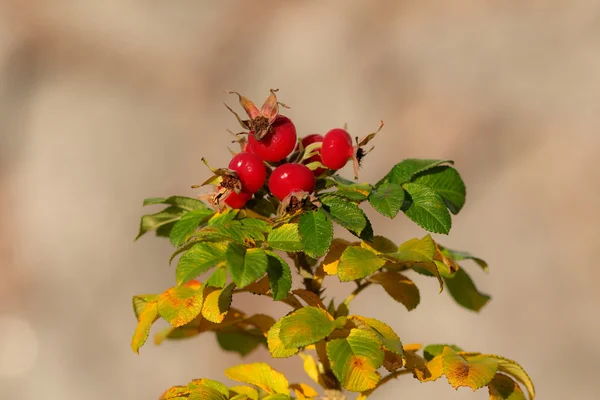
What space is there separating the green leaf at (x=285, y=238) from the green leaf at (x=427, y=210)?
19cm

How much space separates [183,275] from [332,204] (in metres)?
0.25

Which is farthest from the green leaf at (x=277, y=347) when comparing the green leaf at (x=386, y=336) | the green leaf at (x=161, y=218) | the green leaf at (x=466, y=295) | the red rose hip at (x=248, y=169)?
the green leaf at (x=466, y=295)

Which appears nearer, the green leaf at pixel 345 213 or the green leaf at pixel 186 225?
the green leaf at pixel 345 213

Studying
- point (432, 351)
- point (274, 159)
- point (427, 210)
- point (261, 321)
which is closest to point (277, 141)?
point (274, 159)

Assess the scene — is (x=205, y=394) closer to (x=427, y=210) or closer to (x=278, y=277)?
(x=278, y=277)

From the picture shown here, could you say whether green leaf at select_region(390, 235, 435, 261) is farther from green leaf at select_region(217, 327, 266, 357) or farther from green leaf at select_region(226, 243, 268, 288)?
green leaf at select_region(217, 327, 266, 357)

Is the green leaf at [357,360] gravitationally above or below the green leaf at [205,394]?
above

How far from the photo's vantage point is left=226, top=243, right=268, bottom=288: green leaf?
0.85 m

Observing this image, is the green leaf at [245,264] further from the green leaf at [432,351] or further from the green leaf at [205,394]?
the green leaf at [432,351]

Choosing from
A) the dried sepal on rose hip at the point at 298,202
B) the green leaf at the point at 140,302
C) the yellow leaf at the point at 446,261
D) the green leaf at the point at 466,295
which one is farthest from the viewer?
the green leaf at the point at 466,295

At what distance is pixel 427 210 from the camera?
1.03m

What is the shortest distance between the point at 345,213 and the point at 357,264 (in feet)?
0.26

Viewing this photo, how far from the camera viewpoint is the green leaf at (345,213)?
3.03 ft

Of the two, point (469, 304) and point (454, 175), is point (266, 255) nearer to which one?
point (454, 175)
